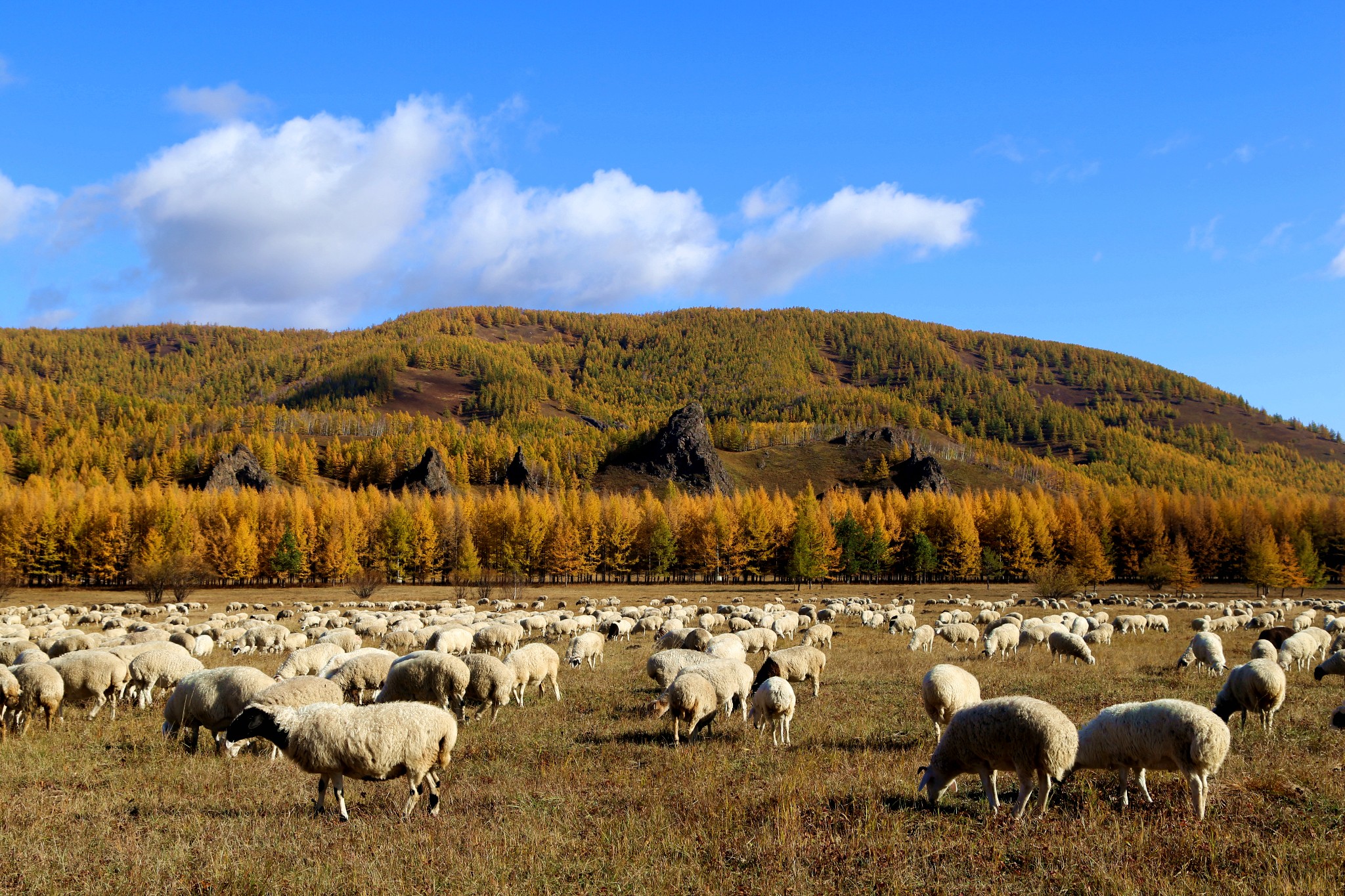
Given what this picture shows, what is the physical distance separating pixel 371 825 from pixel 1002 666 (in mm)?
19899

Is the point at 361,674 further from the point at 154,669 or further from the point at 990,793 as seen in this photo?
the point at 990,793

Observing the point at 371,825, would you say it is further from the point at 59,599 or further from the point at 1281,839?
the point at 59,599

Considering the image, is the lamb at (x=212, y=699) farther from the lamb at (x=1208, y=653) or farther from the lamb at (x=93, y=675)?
the lamb at (x=1208, y=653)

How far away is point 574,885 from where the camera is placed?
7.31 m

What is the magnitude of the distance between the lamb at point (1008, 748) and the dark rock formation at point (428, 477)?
480ft

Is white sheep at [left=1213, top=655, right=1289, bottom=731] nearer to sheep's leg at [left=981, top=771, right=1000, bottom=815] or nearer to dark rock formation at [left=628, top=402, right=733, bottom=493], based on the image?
sheep's leg at [left=981, top=771, right=1000, bottom=815]

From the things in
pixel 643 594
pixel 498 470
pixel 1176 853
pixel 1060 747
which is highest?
pixel 498 470

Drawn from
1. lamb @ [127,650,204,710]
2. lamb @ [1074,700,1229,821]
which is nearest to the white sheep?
lamb @ [1074,700,1229,821]

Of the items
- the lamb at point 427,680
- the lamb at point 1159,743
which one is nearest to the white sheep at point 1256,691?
the lamb at point 1159,743

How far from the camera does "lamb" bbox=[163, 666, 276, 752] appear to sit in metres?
13.2

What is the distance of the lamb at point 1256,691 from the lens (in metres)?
13.0

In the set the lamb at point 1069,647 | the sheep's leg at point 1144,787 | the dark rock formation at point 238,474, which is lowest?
the lamb at point 1069,647

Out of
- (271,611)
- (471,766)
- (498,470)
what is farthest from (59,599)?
(498,470)

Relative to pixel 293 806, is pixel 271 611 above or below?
below
